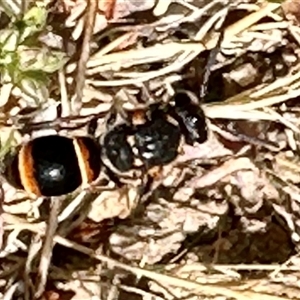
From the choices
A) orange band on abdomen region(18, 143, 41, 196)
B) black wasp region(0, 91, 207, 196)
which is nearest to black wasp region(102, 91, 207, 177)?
black wasp region(0, 91, 207, 196)

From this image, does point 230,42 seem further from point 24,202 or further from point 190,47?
point 24,202

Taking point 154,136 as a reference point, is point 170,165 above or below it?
below

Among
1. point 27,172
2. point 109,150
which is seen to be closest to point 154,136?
point 109,150

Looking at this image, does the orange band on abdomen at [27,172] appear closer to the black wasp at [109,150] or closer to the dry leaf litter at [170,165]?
the black wasp at [109,150]

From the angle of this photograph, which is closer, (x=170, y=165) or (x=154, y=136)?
(x=154, y=136)

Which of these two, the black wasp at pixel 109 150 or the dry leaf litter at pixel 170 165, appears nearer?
the black wasp at pixel 109 150

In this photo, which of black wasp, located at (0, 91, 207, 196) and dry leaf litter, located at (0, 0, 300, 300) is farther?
dry leaf litter, located at (0, 0, 300, 300)

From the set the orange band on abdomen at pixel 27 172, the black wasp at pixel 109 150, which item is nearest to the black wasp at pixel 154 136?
the black wasp at pixel 109 150

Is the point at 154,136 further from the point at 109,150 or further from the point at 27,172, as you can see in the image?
the point at 27,172

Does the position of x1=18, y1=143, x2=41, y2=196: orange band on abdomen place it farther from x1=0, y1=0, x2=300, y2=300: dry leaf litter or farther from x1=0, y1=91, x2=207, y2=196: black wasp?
x1=0, y1=0, x2=300, y2=300: dry leaf litter

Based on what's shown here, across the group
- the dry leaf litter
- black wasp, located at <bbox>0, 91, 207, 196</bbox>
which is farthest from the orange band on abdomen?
the dry leaf litter

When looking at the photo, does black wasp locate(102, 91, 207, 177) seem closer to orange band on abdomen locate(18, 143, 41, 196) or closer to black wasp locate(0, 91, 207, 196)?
black wasp locate(0, 91, 207, 196)

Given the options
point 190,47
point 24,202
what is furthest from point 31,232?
point 190,47
